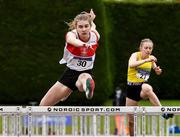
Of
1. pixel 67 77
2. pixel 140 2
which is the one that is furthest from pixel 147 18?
pixel 67 77

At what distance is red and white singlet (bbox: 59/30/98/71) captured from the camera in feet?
32.0

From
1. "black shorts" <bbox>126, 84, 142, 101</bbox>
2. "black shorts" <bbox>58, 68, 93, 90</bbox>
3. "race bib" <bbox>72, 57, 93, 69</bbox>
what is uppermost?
"race bib" <bbox>72, 57, 93, 69</bbox>

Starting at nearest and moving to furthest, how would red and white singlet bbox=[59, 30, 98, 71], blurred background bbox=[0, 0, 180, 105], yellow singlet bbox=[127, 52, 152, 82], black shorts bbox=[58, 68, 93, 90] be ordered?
red and white singlet bbox=[59, 30, 98, 71] → black shorts bbox=[58, 68, 93, 90] → yellow singlet bbox=[127, 52, 152, 82] → blurred background bbox=[0, 0, 180, 105]

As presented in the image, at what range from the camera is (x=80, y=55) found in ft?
32.1

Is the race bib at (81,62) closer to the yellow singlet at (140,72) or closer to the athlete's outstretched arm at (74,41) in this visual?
the athlete's outstretched arm at (74,41)

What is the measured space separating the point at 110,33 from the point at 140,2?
1.43 meters

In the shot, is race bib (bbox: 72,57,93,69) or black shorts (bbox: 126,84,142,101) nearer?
race bib (bbox: 72,57,93,69)

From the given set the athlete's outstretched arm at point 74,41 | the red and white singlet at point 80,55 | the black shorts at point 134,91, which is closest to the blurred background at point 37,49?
the black shorts at point 134,91

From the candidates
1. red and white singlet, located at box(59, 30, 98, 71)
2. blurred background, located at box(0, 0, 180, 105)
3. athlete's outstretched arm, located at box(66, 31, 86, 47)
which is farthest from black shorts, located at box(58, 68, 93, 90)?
blurred background, located at box(0, 0, 180, 105)

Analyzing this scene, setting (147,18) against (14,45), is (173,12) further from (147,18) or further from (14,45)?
(14,45)

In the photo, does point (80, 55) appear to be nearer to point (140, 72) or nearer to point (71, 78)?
point (71, 78)

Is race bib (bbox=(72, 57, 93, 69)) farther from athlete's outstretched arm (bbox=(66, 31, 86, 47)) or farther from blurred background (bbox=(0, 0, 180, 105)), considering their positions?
blurred background (bbox=(0, 0, 180, 105))

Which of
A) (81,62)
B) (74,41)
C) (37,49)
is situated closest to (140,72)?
(81,62)

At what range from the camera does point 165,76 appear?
81.1ft
